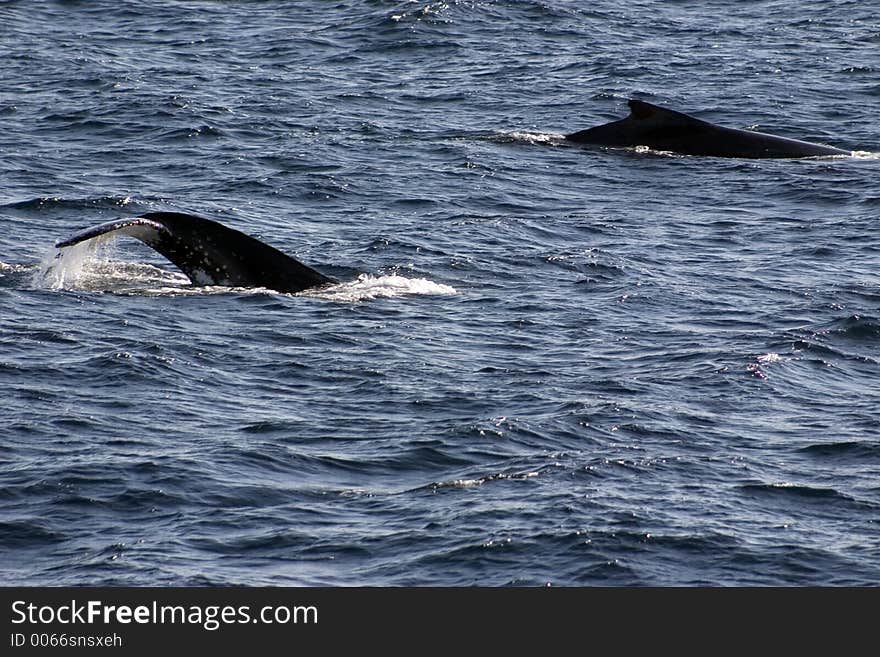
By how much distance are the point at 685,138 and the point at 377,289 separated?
35.1ft

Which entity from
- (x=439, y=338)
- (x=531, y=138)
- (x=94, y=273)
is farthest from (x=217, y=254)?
(x=531, y=138)

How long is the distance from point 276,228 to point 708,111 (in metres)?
12.3

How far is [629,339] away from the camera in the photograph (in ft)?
62.0

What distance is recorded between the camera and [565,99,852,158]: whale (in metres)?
29.5

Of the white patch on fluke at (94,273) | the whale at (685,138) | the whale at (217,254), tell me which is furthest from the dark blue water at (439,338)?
the whale at (685,138)

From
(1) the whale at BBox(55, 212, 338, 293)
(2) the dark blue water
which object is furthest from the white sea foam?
(1) the whale at BBox(55, 212, 338, 293)

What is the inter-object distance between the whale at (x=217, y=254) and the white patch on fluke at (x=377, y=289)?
0.19 m

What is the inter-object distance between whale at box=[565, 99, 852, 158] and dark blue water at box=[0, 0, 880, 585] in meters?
0.48

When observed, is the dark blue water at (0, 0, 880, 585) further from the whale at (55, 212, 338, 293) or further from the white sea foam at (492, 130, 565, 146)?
the whale at (55, 212, 338, 293)

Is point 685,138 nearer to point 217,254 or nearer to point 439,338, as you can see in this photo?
point 439,338

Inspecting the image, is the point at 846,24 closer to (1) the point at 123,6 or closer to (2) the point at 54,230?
(1) the point at 123,6

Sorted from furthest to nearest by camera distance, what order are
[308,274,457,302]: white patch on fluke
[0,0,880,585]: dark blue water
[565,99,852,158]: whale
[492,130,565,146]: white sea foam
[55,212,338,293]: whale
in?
[492,130,565,146]: white sea foam < [565,99,852,158]: whale < [308,274,457,302]: white patch on fluke < [55,212,338,293]: whale < [0,0,880,585]: dark blue water
